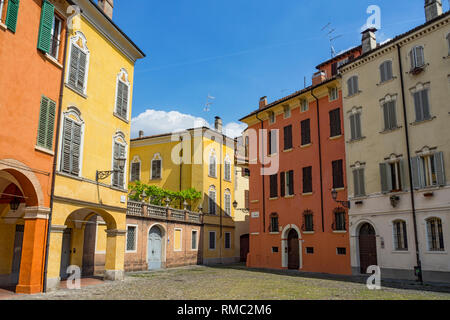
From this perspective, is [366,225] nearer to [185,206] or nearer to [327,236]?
[327,236]

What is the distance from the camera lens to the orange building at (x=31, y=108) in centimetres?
1205

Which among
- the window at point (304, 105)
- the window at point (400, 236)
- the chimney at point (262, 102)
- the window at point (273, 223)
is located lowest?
the window at point (400, 236)

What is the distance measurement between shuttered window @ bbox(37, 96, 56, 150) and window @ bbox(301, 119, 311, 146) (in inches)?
662

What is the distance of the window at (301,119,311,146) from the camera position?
25.8 m

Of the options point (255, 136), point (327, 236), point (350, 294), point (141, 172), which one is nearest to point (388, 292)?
point (350, 294)

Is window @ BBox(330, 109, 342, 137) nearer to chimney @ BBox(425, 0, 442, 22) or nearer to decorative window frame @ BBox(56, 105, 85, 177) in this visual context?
chimney @ BBox(425, 0, 442, 22)

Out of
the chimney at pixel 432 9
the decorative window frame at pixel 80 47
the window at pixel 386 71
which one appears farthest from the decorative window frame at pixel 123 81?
the chimney at pixel 432 9

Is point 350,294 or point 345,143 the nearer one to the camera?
point 350,294

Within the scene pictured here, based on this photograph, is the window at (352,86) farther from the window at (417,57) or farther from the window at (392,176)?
the window at (392,176)

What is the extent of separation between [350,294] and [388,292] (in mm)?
1883

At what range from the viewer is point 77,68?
15812mm

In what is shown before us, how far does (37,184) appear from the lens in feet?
43.2

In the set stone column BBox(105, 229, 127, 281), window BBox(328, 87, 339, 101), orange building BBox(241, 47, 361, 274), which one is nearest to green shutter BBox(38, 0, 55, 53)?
stone column BBox(105, 229, 127, 281)

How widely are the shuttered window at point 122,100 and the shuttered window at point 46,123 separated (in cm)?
500
